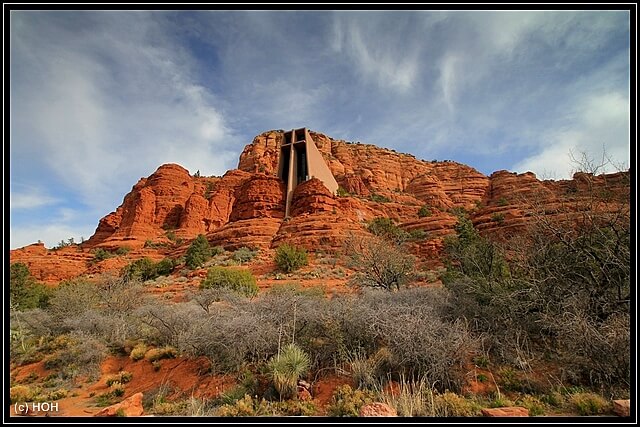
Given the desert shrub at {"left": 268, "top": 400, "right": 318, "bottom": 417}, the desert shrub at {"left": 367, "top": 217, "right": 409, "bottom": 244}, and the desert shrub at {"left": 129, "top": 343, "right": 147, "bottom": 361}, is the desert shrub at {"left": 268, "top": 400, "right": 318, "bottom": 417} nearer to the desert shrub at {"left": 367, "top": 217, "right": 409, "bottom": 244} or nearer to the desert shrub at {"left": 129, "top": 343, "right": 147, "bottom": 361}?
the desert shrub at {"left": 129, "top": 343, "right": 147, "bottom": 361}

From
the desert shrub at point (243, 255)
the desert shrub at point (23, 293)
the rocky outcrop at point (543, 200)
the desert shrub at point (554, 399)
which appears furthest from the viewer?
the desert shrub at point (243, 255)

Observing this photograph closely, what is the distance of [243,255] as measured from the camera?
2950 cm

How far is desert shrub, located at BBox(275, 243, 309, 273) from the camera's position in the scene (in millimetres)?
26047

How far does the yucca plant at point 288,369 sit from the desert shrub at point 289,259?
19.9 m

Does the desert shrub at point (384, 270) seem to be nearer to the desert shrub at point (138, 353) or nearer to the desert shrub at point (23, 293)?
the desert shrub at point (138, 353)

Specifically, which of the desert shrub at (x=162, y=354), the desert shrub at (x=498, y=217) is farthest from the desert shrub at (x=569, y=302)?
the desert shrub at (x=498, y=217)

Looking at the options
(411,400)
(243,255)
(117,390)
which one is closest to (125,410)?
(117,390)

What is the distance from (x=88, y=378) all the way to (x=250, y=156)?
77.2m

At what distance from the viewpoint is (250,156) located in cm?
8150

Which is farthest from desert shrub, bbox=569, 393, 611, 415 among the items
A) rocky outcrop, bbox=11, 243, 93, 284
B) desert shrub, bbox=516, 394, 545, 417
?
rocky outcrop, bbox=11, 243, 93, 284

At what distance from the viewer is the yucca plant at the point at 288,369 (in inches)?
217

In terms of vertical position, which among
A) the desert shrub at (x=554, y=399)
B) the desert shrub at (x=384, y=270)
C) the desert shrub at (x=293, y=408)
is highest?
Answer: the desert shrub at (x=384, y=270)

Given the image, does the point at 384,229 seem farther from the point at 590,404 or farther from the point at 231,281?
the point at 590,404
